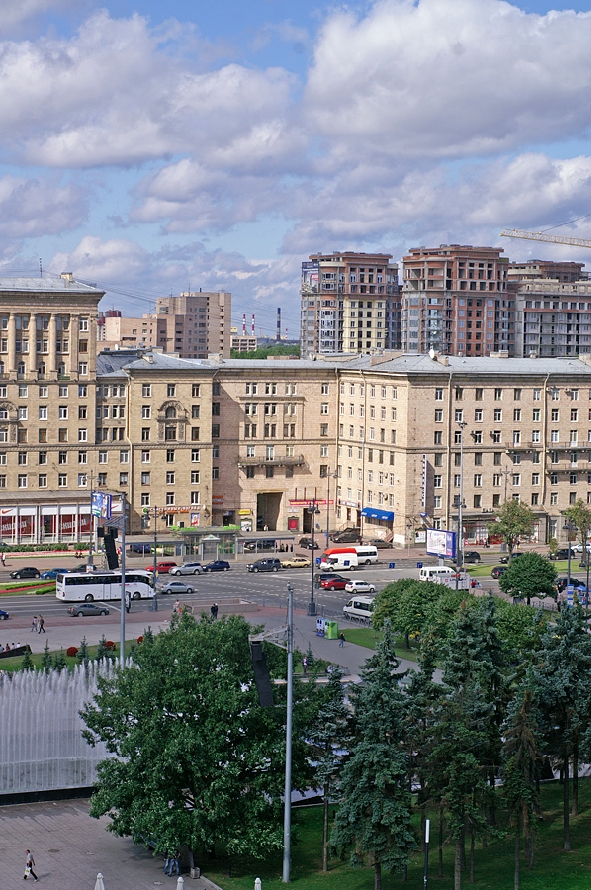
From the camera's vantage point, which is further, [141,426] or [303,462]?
[303,462]

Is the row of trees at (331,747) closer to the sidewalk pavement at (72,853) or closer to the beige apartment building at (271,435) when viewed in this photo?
the sidewalk pavement at (72,853)

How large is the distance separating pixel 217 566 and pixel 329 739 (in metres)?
61.5

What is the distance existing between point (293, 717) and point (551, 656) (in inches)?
388

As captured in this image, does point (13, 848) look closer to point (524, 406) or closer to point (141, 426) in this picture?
point (141, 426)

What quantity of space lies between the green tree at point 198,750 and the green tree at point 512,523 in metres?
64.8

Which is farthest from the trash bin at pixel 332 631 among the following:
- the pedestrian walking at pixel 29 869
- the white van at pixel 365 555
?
the pedestrian walking at pixel 29 869

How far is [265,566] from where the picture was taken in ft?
350

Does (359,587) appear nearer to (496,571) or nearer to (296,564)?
(496,571)

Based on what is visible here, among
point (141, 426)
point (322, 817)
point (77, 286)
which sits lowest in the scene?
point (322, 817)

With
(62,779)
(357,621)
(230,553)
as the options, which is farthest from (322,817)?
(230,553)

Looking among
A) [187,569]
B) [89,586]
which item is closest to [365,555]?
[187,569]

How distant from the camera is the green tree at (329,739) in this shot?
45.5 meters

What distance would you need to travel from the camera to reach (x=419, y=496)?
11738 centimetres

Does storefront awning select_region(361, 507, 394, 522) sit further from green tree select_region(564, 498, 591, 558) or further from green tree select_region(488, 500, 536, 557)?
green tree select_region(564, 498, 591, 558)
